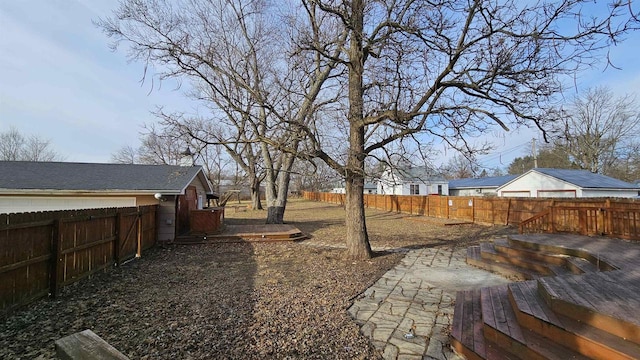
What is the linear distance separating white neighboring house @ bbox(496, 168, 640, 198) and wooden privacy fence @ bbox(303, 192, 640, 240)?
952cm

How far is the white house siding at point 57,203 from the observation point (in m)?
11.2

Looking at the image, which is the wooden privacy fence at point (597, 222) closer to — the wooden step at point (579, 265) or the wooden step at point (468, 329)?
the wooden step at point (579, 265)

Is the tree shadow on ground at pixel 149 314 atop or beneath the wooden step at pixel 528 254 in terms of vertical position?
beneath

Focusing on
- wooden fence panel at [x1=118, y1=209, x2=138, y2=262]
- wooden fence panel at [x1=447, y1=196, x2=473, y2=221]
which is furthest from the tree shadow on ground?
wooden fence panel at [x1=447, y1=196, x2=473, y2=221]

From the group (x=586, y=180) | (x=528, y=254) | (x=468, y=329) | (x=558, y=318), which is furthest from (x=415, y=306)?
(x=586, y=180)

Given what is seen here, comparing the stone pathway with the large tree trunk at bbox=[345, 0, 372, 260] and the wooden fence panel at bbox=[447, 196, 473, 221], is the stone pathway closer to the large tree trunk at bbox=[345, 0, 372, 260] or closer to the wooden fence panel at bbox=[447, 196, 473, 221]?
the large tree trunk at bbox=[345, 0, 372, 260]

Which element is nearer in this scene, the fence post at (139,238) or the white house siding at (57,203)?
the fence post at (139,238)

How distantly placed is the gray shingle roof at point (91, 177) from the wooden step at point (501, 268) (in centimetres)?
887

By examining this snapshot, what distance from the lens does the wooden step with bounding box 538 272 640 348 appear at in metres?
2.65

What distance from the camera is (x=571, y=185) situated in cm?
2170

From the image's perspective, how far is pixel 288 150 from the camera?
768cm

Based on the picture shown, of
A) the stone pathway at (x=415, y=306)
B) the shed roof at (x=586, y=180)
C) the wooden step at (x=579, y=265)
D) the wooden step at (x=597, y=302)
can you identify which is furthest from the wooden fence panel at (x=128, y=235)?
the shed roof at (x=586, y=180)

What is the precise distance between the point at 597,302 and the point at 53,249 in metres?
7.64

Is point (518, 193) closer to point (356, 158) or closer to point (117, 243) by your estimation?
point (356, 158)
